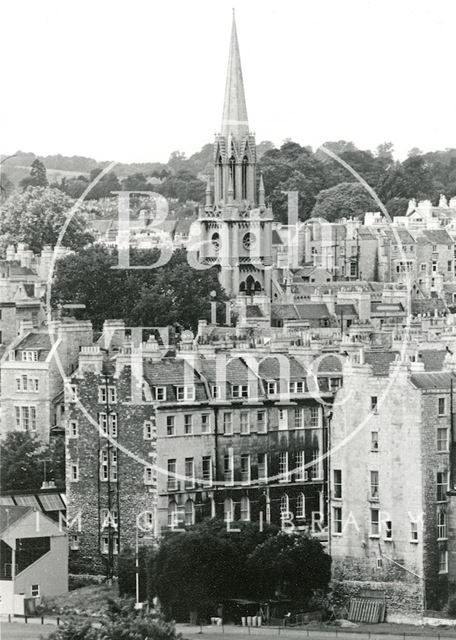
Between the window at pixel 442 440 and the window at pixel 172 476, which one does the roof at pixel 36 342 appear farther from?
the window at pixel 442 440

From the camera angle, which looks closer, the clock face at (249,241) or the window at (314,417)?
the window at (314,417)

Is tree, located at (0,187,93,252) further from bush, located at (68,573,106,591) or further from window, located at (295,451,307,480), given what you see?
bush, located at (68,573,106,591)

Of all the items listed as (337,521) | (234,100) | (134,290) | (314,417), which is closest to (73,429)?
(314,417)

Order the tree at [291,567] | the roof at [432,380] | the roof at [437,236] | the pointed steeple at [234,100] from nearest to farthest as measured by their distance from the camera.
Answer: the tree at [291,567], the roof at [432,380], the pointed steeple at [234,100], the roof at [437,236]

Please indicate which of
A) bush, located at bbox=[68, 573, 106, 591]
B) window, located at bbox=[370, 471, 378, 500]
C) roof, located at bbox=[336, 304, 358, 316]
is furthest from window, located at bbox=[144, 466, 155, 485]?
roof, located at bbox=[336, 304, 358, 316]

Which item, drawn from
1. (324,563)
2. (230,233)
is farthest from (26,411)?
(230,233)

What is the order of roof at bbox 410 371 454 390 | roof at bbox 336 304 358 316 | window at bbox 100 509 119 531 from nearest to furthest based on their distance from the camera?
roof at bbox 410 371 454 390
window at bbox 100 509 119 531
roof at bbox 336 304 358 316

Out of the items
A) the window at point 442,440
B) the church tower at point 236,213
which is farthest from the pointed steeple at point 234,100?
the window at point 442,440
